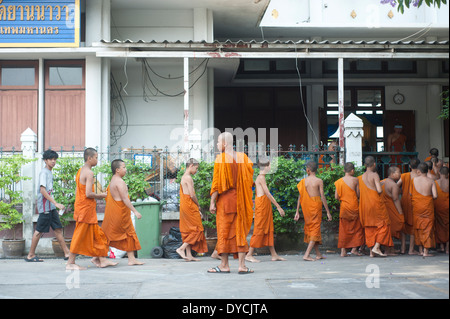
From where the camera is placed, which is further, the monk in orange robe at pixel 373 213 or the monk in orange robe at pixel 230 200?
the monk in orange robe at pixel 373 213

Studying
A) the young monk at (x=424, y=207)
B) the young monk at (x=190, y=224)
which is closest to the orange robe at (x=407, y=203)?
the young monk at (x=424, y=207)

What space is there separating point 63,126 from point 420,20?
9.65 m

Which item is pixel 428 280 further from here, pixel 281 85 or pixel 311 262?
pixel 281 85

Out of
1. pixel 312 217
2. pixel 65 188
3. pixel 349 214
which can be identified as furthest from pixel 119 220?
pixel 349 214

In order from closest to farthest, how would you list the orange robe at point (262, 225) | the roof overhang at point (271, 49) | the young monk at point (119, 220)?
the young monk at point (119, 220)
the orange robe at point (262, 225)
the roof overhang at point (271, 49)

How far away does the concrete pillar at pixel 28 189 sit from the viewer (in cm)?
970

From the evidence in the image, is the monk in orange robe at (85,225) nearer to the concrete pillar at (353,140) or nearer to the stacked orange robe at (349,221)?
the stacked orange robe at (349,221)

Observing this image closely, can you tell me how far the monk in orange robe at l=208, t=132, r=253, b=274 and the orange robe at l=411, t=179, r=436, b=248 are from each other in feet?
11.7

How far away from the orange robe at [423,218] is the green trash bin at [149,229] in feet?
14.8

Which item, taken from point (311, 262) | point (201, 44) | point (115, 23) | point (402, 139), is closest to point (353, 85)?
point (402, 139)

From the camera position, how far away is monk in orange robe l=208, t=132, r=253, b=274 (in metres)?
6.85

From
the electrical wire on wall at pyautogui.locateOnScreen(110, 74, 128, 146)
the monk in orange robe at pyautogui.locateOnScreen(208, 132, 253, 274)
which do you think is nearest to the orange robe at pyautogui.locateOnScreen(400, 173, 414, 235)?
the monk in orange robe at pyautogui.locateOnScreen(208, 132, 253, 274)

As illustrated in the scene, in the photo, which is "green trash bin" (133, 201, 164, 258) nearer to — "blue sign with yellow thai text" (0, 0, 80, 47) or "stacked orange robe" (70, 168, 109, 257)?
"stacked orange robe" (70, 168, 109, 257)

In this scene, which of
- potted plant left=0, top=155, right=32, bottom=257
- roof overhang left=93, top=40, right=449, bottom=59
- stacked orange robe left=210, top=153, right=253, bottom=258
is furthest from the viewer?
roof overhang left=93, top=40, right=449, bottom=59
